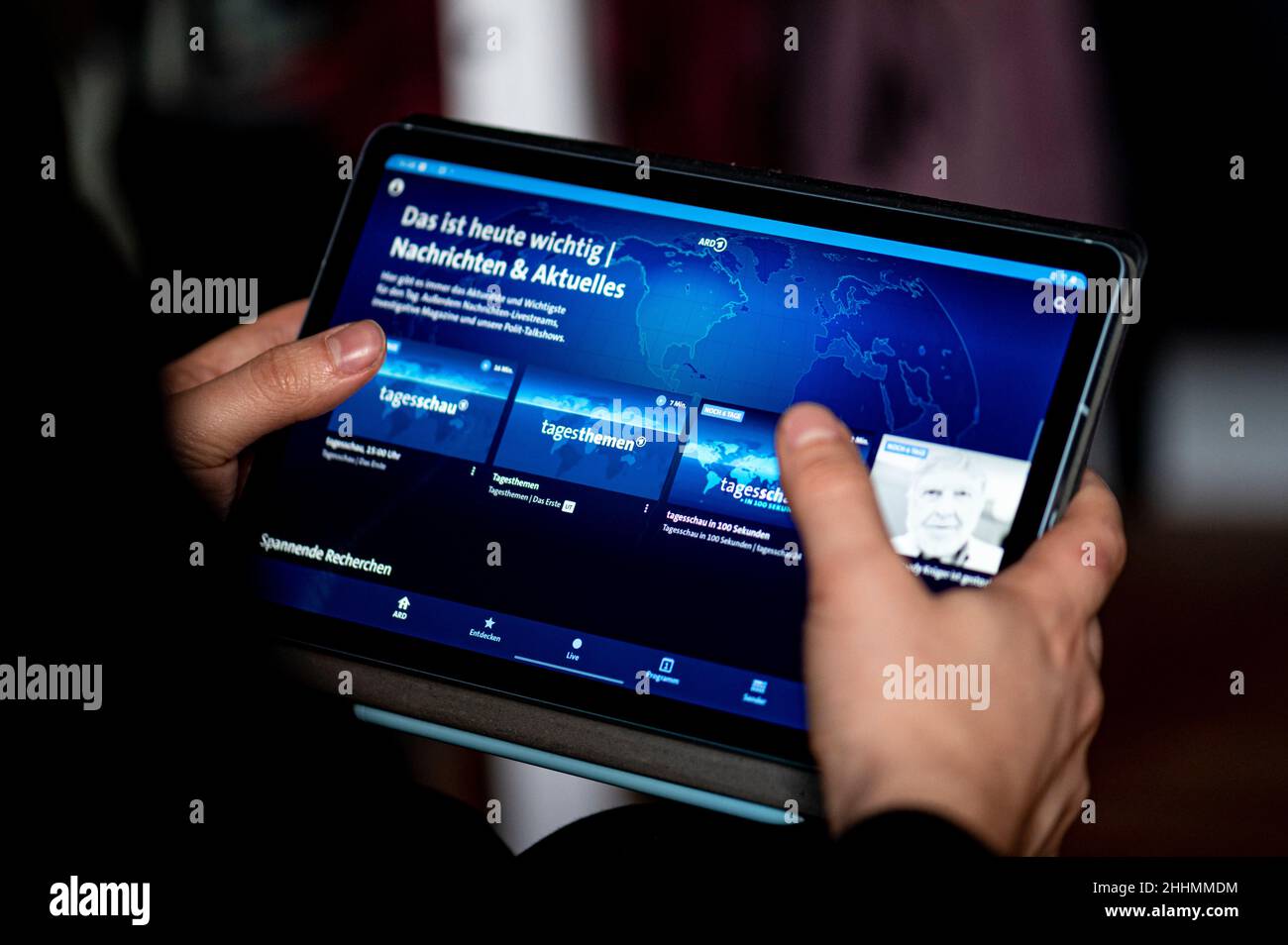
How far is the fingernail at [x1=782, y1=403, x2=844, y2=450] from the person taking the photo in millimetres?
747

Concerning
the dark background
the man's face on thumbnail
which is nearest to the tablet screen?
the man's face on thumbnail

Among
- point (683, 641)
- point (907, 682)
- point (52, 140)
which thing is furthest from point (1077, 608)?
point (52, 140)

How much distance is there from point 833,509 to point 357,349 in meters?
0.46

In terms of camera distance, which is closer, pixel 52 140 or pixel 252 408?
pixel 52 140

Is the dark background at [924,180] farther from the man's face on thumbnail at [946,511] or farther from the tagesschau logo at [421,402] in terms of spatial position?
the man's face on thumbnail at [946,511]

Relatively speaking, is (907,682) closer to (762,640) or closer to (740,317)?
(762,640)

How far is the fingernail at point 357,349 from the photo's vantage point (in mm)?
932

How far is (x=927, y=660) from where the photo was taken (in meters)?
0.66

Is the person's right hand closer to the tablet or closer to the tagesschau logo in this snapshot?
the tablet

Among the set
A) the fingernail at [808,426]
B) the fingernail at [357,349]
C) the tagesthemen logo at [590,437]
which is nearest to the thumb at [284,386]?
the fingernail at [357,349]

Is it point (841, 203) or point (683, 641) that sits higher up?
point (841, 203)
